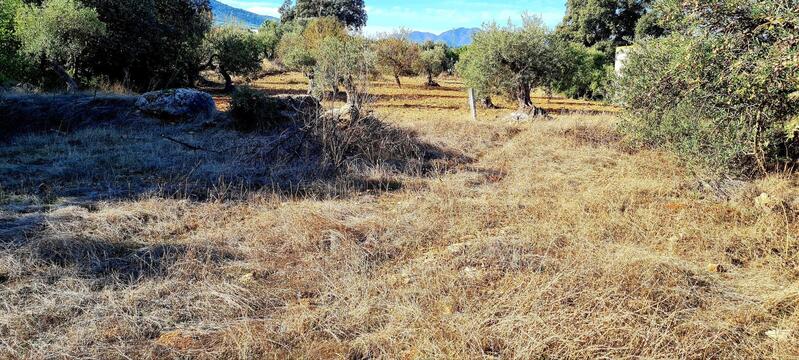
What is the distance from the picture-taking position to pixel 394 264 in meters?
3.77

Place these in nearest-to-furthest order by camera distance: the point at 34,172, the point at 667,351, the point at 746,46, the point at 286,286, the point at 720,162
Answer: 1. the point at 667,351
2. the point at 286,286
3. the point at 746,46
4. the point at 720,162
5. the point at 34,172

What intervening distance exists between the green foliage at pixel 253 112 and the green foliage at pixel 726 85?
675 centimetres

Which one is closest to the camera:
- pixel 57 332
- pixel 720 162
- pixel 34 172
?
pixel 57 332

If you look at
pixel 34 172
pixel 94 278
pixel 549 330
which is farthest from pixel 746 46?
pixel 34 172

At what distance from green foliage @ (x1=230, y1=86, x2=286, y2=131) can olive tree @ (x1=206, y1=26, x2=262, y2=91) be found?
982 cm

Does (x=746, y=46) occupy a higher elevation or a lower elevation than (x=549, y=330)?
higher

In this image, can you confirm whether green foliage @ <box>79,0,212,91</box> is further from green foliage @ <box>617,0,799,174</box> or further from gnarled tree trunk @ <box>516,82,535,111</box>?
green foliage @ <box>617,0,799,174</box>

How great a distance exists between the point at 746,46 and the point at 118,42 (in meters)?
15.4

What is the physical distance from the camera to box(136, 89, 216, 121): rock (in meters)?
10.4

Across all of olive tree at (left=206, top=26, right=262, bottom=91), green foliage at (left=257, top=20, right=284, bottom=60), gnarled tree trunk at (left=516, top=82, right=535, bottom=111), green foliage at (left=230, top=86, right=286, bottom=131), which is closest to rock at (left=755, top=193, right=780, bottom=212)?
green foliage at (left=230, top=86, right=286, bottom=131)

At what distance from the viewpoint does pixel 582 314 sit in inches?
111

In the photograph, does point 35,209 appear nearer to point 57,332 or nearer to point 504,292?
point 57,332

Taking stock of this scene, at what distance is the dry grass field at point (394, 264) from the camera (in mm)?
2686

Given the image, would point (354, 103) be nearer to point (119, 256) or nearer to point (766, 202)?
point (119, 256)
